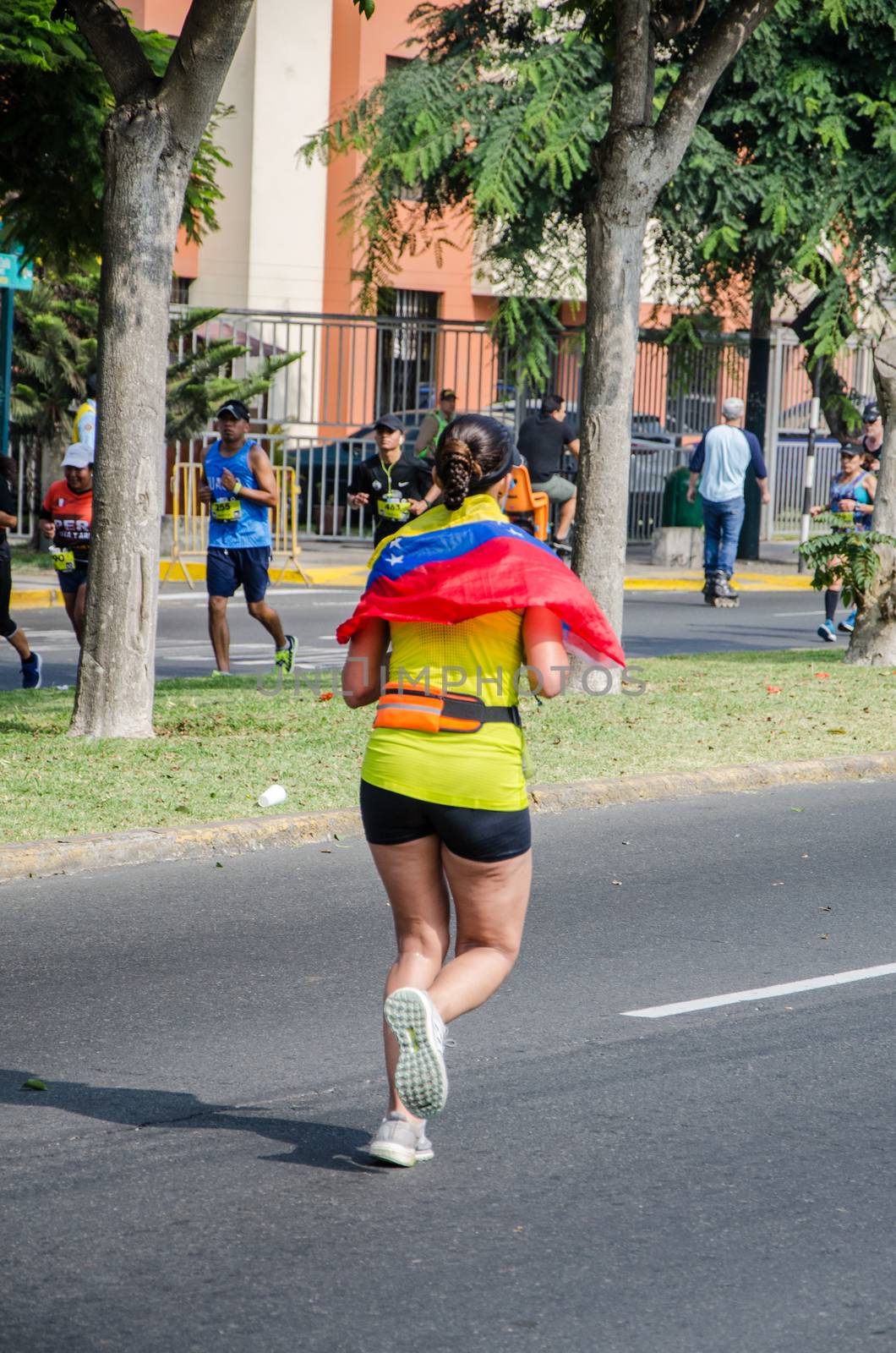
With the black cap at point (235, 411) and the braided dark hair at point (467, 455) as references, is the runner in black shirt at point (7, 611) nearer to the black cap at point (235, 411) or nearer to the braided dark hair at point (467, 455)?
the black cap at point (235, 411)

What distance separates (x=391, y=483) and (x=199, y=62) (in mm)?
5201

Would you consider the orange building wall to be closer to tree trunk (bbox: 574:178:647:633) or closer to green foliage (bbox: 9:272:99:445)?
green foliage (bbox: 9:272:99:445)

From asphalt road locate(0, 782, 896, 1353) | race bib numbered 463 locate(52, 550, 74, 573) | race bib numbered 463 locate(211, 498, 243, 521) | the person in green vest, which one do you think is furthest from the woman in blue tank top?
asphalt road locate(0, 782, 896, 1353)

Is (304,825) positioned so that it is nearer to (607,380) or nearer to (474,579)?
(474,579)

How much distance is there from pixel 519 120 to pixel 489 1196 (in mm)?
19884

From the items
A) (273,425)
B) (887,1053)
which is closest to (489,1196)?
(887,1053)

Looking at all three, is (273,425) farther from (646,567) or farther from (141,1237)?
(141,1237)

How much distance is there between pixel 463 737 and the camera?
4566 millimetres

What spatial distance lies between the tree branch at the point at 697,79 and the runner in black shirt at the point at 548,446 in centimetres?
964

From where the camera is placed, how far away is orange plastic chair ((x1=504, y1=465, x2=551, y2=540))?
1870 cm

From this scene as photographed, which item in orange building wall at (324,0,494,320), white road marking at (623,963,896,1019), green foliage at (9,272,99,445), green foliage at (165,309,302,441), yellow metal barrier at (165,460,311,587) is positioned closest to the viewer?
white road marking at (623,963,896,1019)

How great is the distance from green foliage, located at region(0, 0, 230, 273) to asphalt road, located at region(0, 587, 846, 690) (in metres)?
3.64

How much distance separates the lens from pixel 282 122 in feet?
114

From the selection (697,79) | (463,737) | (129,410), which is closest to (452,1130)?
(463,737)
